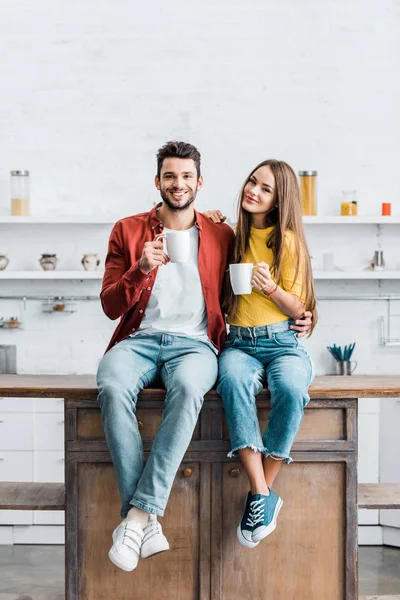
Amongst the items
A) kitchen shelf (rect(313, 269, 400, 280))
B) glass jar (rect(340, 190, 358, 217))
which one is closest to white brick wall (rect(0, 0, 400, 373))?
glass jar (rect(340, 190, 358, 217))

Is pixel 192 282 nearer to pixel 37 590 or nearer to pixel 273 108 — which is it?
pixel 37 590

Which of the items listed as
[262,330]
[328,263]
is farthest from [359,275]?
[262,330]

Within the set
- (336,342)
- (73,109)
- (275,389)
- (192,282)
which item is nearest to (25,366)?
(73,109)

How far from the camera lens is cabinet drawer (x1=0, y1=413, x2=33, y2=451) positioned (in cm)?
429

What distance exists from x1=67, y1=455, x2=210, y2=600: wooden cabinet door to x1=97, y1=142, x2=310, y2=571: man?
217 mm

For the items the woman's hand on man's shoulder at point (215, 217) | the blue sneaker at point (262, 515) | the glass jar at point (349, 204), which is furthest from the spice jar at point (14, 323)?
the blue sneaker at point (262, 515)

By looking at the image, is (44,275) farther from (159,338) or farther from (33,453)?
(159,338)

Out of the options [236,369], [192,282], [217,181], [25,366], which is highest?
[217,181]

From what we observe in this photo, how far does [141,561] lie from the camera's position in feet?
8.66

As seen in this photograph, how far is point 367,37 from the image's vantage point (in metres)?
4.77

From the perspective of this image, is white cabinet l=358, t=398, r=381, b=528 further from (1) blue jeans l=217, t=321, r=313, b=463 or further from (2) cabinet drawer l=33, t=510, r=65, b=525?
(1) blue jeans l=217, t=321, r=313, b=463

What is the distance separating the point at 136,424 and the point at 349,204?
8.47 feet

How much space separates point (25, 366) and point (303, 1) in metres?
2.76

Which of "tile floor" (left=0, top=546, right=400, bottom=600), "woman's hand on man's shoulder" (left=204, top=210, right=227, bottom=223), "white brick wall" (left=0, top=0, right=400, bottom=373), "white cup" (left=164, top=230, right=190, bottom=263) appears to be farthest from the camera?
"white brick wall" (left=0, top=0, right=400, bottom=373)
